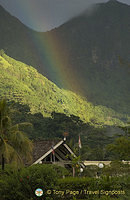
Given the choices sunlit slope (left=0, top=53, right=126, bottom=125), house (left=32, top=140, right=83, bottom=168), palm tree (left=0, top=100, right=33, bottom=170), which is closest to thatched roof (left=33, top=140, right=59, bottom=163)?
house (left=32, top=140, right=83, bottom=168)

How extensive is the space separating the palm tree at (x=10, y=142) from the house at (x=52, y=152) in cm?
590

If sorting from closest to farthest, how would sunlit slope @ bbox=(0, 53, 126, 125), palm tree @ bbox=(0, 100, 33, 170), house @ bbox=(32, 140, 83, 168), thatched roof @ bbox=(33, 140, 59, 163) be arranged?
palm tree @ bbox=(0, 100, 33, 170)
house @ bbox=(32, 140, 83, 168)
thatched roof @ bbox=(33, 140, 59, 163)
sunlit slope @ bbox=(0, 53, 126, 125)

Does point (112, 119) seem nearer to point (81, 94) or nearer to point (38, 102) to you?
point (81, 94)

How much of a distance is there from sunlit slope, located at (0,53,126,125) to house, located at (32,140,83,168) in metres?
97.3

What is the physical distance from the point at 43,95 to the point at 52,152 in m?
128

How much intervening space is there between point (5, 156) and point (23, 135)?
69.6 inches

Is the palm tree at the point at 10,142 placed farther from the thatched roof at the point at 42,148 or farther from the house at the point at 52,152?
the thatched roof at the point at 42,148

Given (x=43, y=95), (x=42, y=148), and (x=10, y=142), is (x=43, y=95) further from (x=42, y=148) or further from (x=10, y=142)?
(x=10, y=142)

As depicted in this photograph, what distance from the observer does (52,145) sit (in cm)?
2317

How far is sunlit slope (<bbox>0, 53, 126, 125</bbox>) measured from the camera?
131 meters

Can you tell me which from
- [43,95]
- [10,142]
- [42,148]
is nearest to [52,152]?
[42,148]

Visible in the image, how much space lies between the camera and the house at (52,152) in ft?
76.3

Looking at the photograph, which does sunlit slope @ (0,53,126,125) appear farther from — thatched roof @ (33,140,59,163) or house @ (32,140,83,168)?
thatched roof @ (33,140,59,163)

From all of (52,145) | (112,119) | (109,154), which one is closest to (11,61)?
(112,119)
